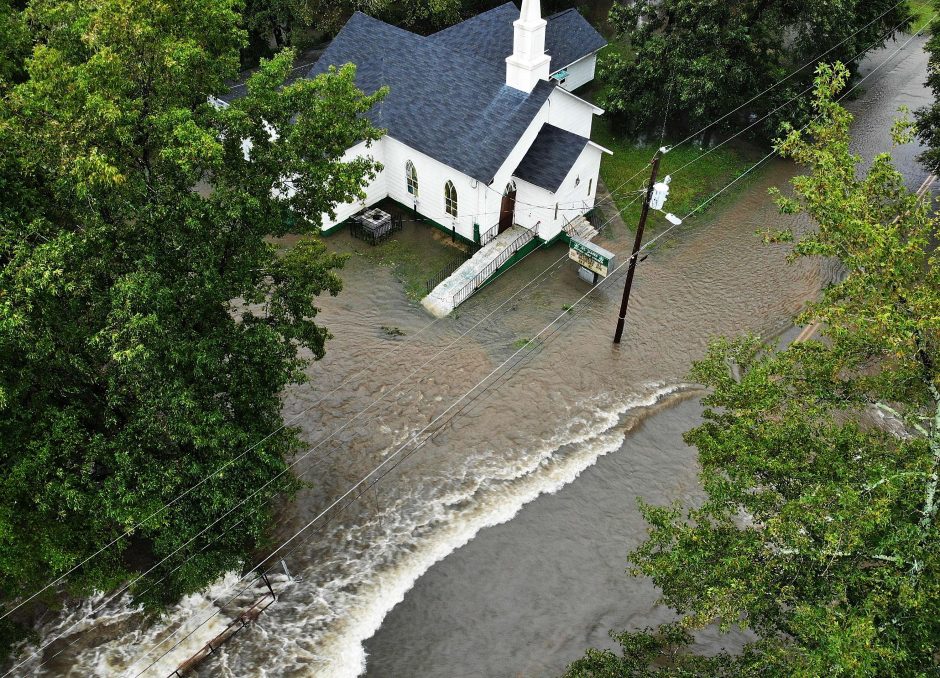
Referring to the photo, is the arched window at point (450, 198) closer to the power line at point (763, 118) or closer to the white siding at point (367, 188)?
the white siding at point (367, 188)

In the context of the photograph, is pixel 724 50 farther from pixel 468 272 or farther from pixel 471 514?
pixel 471 514

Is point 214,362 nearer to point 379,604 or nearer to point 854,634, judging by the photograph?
point 379,604

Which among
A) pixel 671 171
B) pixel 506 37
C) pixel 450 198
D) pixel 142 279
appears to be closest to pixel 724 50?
pixel 671 171

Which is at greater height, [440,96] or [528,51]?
[528,51]

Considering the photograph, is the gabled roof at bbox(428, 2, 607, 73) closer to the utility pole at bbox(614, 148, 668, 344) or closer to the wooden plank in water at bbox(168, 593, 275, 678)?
the utility pole at bbox(614, 148, 668, 344)

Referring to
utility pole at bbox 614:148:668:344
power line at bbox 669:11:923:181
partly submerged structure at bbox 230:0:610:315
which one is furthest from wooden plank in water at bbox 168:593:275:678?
power line at bbox 669:11:923:181

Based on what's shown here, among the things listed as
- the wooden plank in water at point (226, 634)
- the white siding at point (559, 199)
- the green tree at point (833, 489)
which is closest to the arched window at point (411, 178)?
the white siding at point (559, 199)
